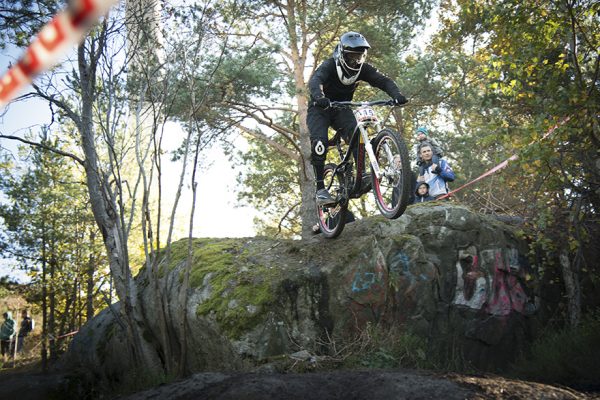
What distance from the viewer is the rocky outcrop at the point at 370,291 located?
229 inches

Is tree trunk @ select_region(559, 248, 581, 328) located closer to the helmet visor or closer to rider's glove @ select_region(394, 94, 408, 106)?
rider's glove @ select_region(394, 94, 408, 106)

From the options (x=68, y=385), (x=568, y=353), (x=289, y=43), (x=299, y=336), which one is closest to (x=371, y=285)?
(x=299, y=336)

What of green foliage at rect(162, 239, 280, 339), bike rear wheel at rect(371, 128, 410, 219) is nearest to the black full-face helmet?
bike rear wheel at rect(371, 128, 410, 219)

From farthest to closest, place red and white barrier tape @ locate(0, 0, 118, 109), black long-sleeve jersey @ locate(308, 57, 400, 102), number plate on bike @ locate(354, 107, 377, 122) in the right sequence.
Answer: black long-sleeve jersey @ locate(308, 57, 400, 102)
number plate on bike @ locate(354, 107, 377, 122)
red and white barrier tape @ locate(0, 0, 118, 109)

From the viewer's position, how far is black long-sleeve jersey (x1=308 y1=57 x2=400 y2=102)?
5773 millimetres

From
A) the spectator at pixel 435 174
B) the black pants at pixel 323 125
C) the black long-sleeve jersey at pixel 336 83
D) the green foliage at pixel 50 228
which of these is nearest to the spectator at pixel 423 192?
the spectator at pixel 435 174

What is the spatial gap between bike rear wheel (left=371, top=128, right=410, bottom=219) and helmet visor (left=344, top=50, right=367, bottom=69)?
1041 millimetres

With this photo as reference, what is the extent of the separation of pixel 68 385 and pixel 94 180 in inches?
142

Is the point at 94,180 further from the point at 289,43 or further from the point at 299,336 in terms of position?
the point at 289,43

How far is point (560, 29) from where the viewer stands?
619 cm

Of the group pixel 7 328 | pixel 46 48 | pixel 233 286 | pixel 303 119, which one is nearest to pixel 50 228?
pixel 7 328

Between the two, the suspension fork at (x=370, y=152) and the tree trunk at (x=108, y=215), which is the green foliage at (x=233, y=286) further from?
the suspension fork at (x=370, y=152)

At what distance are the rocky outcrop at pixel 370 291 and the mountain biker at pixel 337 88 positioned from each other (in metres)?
0.93

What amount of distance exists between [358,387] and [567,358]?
311cm
